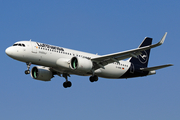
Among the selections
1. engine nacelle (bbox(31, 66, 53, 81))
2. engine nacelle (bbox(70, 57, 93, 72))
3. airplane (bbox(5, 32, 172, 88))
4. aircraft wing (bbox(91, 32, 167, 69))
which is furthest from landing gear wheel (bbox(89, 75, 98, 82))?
engine nacelle (bbox(31, 66, 53, 81))

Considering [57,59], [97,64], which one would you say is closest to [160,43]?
[97,64]

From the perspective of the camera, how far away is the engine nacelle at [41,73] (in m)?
43.8

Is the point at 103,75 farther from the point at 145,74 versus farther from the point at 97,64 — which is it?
the point at 145,74

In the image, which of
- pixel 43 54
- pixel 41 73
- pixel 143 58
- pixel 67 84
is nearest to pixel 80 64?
pixel 43 54

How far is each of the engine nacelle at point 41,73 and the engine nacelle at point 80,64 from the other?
18.9 feet

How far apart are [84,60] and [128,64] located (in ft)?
29.1

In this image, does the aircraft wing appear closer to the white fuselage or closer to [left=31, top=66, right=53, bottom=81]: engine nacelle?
the white fuselage

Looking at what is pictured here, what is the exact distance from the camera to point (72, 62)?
130 ft

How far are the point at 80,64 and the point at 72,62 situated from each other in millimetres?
1078

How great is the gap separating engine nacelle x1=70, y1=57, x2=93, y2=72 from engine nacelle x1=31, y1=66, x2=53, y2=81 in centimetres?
577

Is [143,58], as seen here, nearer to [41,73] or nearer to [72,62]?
[72,62]

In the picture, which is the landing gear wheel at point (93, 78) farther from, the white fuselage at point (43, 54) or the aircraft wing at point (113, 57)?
the aircraft wing at point (113, 57)

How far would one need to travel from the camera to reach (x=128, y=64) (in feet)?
152

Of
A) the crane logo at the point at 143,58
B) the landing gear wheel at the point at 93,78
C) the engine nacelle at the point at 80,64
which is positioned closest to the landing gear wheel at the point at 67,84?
the landing gear wheel at the point at 93,78
